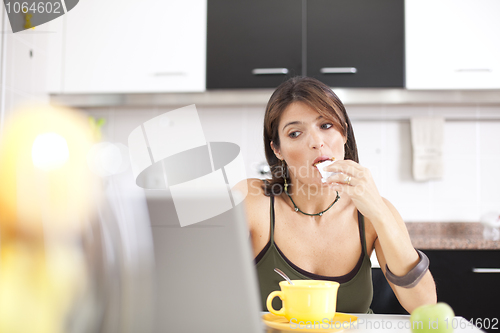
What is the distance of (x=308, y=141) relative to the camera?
121cm

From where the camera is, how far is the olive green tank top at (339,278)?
1083mm

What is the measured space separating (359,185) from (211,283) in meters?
0.69

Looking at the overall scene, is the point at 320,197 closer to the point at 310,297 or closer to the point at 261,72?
the point at 310,297

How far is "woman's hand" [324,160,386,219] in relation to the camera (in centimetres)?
98

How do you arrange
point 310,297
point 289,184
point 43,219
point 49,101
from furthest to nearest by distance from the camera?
point 49,101 → point 289,184 → point 310,297 → point 43,219

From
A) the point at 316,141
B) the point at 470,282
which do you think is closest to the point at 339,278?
the point at 316,141

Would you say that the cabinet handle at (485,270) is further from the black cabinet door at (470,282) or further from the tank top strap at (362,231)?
the tank top strap at (362,231)

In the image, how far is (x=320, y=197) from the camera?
4.34 feet

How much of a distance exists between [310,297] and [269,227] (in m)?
0.61

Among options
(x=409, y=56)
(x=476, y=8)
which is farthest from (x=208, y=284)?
(x=476, y=8)

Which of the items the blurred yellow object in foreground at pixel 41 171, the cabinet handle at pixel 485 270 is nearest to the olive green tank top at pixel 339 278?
the blurred yellow object in foreground at pixel 41 171

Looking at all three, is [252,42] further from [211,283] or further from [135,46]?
[211,283]

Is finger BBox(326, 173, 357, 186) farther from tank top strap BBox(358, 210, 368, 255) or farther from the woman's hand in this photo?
tank top strap BBox(358, 210, 368, 255)

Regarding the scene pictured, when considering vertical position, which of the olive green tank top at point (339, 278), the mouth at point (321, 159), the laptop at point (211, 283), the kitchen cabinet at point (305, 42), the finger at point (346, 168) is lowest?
the olive green tank top at point (339, 278)
